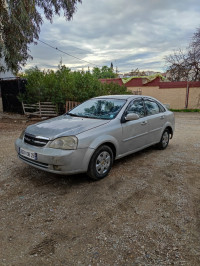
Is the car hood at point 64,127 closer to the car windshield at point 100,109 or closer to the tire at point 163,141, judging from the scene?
the car windshield at point 100,109

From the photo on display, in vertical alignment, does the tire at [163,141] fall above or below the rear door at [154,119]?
below

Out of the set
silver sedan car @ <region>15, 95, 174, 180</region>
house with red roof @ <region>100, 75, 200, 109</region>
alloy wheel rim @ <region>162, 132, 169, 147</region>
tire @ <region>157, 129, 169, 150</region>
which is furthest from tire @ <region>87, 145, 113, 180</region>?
house with red roof @ <region>100, 75, 200, 109</region>

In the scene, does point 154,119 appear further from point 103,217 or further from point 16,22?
point 16,22

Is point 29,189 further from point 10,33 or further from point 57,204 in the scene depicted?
point 10,33

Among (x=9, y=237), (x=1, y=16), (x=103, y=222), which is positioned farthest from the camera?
(x=1, y=16)

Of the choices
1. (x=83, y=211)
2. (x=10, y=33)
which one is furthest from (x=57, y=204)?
(x=10, y=33)

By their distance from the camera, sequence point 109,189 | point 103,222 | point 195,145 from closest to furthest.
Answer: point 103,222, point 109,189, point 195,145

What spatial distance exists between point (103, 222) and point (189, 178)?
2090 millimetres

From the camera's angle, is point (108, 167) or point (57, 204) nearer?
point (57, 204)

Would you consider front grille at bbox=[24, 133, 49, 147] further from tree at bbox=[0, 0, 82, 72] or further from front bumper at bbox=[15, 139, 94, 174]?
tree at bbox=[0, 0, 82, 72]

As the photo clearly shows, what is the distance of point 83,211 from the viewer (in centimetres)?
278

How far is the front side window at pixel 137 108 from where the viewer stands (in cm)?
435

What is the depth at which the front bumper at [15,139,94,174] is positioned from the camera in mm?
3152

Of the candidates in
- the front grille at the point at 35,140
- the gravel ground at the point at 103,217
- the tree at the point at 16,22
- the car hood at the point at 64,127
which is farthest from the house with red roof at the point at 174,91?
the gravel ground at the point at 103,217
